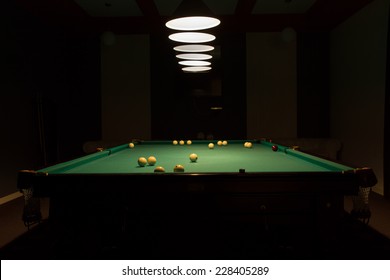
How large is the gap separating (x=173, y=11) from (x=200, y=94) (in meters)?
1.51

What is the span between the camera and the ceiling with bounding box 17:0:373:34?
539cm

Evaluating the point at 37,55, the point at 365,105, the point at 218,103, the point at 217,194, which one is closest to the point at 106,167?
the point at 217,194

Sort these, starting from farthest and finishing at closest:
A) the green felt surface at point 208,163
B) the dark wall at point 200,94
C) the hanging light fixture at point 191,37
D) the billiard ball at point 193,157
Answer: the dark wall at point 200,94 < the hanging light fixture at point 191,37 < the billiard ball at point 193,157 < the green felt surface at point 208,163

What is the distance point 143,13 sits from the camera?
19.5 feet

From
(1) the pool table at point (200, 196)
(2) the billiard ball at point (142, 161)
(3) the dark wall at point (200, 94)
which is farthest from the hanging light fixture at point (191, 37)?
(3) the dark wall at point (200, 94)

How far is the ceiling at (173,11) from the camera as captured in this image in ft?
17.7

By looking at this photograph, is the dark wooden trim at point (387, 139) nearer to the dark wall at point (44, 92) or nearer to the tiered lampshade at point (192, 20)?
the tiered lampshade at point (192, 20)

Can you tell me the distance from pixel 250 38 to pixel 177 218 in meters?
5.21

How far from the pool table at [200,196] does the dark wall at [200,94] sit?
4560 millimetres

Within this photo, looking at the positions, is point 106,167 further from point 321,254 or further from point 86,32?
point 86,32

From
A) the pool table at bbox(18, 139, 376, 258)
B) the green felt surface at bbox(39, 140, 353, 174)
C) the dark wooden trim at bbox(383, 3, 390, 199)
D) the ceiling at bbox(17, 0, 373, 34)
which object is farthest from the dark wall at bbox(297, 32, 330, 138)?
the pool table at bbox(18, 139, 376, 258)

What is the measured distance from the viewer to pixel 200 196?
7.34 feet

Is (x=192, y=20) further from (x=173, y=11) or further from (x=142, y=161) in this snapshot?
(x=173, y=11)

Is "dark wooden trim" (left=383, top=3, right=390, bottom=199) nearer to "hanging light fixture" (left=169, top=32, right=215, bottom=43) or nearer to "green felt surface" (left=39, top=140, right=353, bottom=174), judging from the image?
"green felt surface" (left=39, top=140, right=353, bottom=174)
